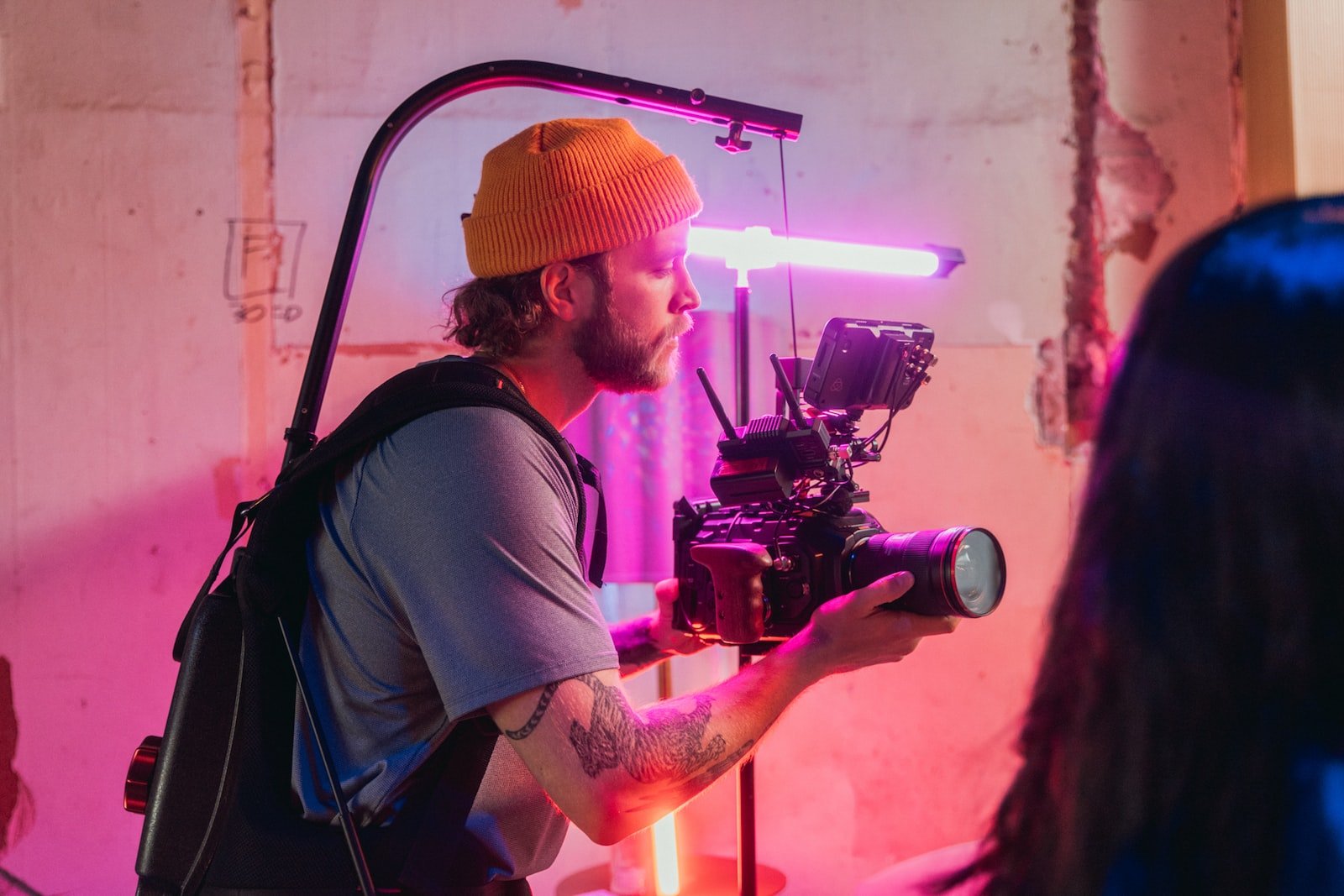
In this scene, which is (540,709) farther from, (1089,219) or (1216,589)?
(1089,219)

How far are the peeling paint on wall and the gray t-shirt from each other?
1.71 metres

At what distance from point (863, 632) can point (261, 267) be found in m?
1.62

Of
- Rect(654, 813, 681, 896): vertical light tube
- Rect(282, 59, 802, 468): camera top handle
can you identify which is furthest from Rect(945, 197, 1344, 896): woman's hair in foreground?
Rect(654, 813, 681, 896): vertical light tube

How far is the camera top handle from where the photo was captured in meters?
1.45

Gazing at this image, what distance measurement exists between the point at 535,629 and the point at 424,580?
4.9 inches

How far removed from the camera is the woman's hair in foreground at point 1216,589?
486 mm

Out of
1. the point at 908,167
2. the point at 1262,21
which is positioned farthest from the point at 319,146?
the point at 1262,21

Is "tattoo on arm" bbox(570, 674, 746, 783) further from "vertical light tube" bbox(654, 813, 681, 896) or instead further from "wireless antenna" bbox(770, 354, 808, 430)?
"vertical light tube" bbox(654, 813, 681, 896)

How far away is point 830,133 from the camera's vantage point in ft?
7.80

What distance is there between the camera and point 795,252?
189 cm

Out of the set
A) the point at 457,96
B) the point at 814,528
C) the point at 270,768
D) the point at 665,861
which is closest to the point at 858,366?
the point at 814,528

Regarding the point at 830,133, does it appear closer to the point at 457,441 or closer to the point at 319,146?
the point at 319,146

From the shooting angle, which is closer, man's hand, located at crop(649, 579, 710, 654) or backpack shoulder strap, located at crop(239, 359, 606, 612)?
backpack shoulder strap, located at crop(239, 359, 606, 612)

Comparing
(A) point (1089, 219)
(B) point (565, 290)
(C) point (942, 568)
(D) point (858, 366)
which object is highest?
(A) point (1089, 219)
